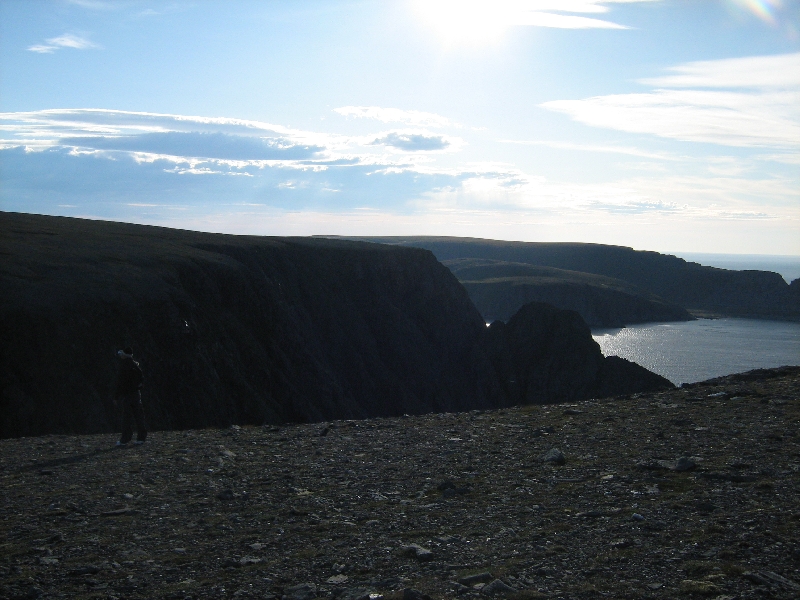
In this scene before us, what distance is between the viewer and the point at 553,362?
81.6 m

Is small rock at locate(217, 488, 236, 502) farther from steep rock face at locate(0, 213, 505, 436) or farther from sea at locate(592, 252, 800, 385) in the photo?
sea at locate(592, 252, 800, 385)

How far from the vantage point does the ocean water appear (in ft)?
333

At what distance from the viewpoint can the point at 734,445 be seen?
12.9 metres

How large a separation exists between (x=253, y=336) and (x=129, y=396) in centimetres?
3544

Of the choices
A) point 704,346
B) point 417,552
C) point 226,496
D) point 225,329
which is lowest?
point 704,346

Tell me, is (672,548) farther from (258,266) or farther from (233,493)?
(258,266)

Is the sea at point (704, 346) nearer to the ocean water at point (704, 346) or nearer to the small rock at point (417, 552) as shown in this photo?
the ocean water at point (704, 346)

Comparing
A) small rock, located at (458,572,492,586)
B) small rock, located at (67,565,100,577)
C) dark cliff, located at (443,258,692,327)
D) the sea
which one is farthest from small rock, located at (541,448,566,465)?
dark cliff, located at (443,258,692,327)

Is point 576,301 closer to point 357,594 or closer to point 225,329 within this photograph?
point 225,329

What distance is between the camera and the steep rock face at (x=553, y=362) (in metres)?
73.6

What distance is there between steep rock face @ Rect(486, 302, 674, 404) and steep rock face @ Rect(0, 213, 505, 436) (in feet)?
9.00

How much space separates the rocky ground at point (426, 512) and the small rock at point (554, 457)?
0.19 feet

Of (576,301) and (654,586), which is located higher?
(654,586)

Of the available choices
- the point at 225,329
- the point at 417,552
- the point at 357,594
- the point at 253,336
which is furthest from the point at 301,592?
the point at 253,336
